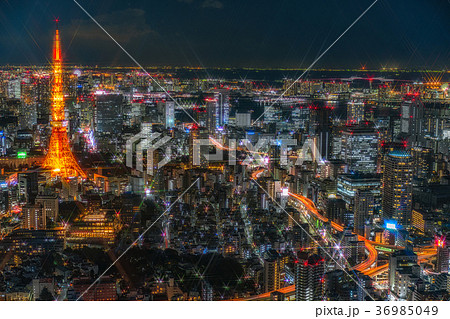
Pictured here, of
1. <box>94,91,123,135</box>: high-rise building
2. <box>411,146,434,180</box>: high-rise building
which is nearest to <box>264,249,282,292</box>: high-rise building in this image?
<box>411,146,434,180</box>: high-rise building

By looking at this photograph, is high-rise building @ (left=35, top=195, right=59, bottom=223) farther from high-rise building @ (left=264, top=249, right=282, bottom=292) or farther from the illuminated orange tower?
high-rise building @ (left=264, top=249, right=282, bottom=292)

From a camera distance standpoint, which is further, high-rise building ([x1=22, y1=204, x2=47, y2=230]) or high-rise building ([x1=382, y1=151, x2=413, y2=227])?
high-rise building ([x1=382, y1=151, x2=413, y2=227])

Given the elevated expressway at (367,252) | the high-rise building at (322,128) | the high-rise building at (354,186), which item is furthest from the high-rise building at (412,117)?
the elevated expressway at (367,252)

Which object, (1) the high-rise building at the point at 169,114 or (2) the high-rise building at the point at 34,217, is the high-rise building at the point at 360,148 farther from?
(2) the high-rise building at the point at 34,217

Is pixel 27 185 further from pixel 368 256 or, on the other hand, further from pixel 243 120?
pixel 243 120

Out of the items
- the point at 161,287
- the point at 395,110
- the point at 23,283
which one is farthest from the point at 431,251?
the point at 395,110

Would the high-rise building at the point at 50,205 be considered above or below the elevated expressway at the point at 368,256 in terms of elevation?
above

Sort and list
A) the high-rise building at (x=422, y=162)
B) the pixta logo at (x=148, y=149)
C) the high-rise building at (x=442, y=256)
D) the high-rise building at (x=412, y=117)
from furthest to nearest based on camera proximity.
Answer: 1. the high-rise building at (x=412, y=117)
2. the pixta logo at (x=148, y=149)
3. the high-rise building at (x=422, y=162)
4. the high-rise building at (x=442, y=256)
